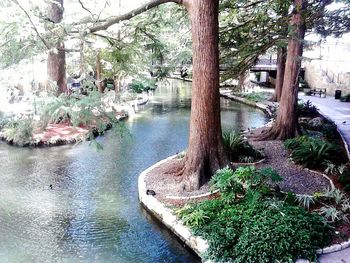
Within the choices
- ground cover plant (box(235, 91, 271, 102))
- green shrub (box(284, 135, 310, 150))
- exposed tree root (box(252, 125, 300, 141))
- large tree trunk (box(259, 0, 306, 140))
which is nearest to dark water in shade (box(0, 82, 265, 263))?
exposed tree root (box(252, 125, 300, 141))

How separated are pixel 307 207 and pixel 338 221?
606 millimetres

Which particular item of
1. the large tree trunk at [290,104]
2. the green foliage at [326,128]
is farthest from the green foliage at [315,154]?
the green foliage at [326,128]

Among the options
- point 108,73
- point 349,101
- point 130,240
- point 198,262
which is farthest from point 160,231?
point 349,101

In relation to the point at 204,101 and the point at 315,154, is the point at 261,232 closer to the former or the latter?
the point at 204,101

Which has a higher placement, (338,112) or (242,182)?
(338,112)

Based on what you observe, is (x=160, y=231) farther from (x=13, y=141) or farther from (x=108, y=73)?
(x=108, y=73)

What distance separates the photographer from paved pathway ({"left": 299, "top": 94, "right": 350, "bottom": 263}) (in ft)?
18.5

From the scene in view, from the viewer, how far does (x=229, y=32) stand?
13156mm

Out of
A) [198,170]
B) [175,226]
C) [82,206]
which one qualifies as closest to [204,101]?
[198,170]

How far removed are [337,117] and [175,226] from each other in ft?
41.7

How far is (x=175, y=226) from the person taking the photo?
273 inches

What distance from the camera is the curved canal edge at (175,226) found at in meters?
5.87

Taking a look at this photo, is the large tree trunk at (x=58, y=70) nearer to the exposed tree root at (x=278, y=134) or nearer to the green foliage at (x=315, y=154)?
the exposed tree root at (x=278, y=134)

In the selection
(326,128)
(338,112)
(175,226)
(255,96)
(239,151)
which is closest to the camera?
(175,226)
